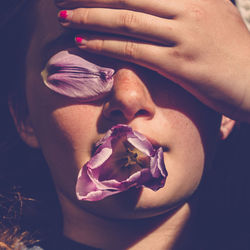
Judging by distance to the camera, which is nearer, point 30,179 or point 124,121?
point 124,121

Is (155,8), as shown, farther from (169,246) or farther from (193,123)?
(169,246)

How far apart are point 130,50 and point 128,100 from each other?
120 millimetres

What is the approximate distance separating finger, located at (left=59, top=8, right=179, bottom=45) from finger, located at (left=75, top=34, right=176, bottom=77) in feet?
0.06

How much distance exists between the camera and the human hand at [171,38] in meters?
0.82

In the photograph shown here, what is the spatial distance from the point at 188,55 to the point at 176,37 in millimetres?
51

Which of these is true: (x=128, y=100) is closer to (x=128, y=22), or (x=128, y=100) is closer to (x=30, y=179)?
(x=128, y=22)

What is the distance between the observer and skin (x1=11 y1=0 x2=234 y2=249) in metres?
0.84

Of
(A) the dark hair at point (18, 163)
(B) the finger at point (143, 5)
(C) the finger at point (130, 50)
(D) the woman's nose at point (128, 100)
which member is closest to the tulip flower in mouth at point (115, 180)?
(D) the woman's nose at point (128, 100)

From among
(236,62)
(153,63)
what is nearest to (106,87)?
(153,63)

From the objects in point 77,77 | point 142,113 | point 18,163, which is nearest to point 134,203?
point 142,113

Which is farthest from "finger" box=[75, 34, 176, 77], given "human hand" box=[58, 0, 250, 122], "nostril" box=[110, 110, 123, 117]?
"nostril" box=[110, 110, 123, 117]

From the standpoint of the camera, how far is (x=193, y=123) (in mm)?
909

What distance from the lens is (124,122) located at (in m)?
0.84

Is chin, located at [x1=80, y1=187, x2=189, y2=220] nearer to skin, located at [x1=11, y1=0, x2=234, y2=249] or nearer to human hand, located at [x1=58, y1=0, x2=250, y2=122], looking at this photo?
skin, located at [x1=11, y1=0, x2=234, y2=249]
